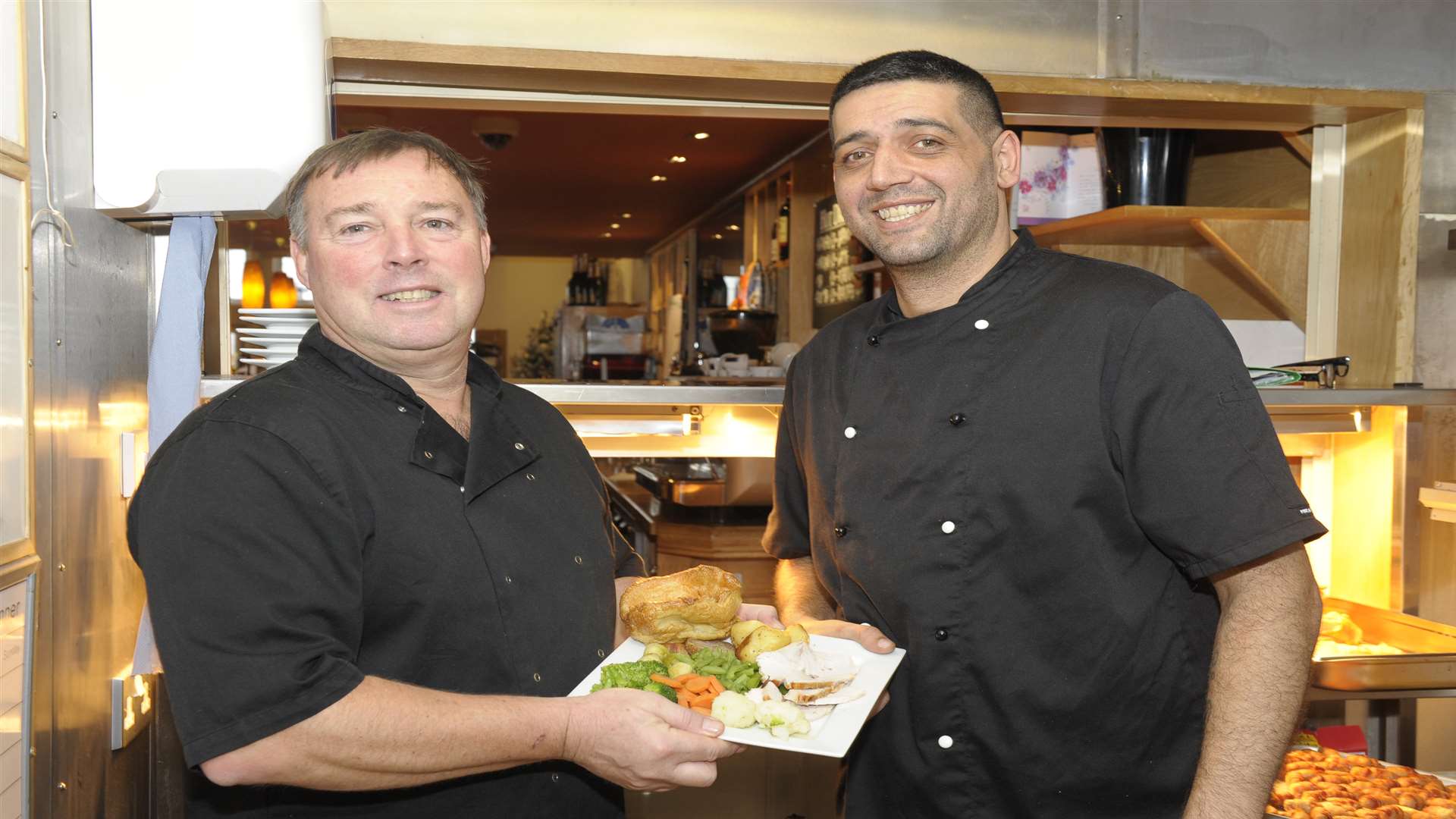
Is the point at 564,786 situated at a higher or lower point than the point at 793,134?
lower

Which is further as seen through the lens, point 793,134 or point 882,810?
point 793,134

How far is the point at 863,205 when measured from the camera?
1.94 m

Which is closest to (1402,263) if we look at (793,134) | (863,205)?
(863,205)

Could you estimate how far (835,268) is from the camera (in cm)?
661

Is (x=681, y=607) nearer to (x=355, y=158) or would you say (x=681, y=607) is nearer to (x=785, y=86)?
(x=355, y=158)

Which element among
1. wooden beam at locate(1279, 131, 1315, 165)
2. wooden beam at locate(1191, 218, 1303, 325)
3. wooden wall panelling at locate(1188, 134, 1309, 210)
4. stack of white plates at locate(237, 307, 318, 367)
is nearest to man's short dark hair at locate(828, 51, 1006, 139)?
stack of white plates at locate(237, 307, 318, 367)

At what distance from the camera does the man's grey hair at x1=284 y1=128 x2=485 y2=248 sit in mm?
1677

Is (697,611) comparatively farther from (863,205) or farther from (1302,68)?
(1302,68)

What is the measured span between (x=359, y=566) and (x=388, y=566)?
51 millimetres

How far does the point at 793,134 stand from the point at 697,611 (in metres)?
5.62

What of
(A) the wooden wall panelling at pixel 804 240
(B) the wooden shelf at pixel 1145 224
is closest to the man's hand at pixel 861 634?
(B) the wooden shelf at pixel 1145 224

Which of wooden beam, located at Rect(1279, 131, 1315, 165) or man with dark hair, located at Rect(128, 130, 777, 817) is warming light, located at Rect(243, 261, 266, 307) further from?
wooden beam, located at Rect(1279, 131, 1315, 165)

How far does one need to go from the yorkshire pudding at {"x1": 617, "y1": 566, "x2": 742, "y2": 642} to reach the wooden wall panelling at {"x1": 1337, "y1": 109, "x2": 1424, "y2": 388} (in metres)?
2.12

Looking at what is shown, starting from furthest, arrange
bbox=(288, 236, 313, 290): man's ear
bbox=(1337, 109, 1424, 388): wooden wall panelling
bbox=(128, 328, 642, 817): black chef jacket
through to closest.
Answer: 1. bbox=(1337, 109, 1424, 388): wooden wall panelling
2. bbox=(288, 236, 313, 290): man's ear
3. bbox=(128, 328, 642, 817): black chef jacket
